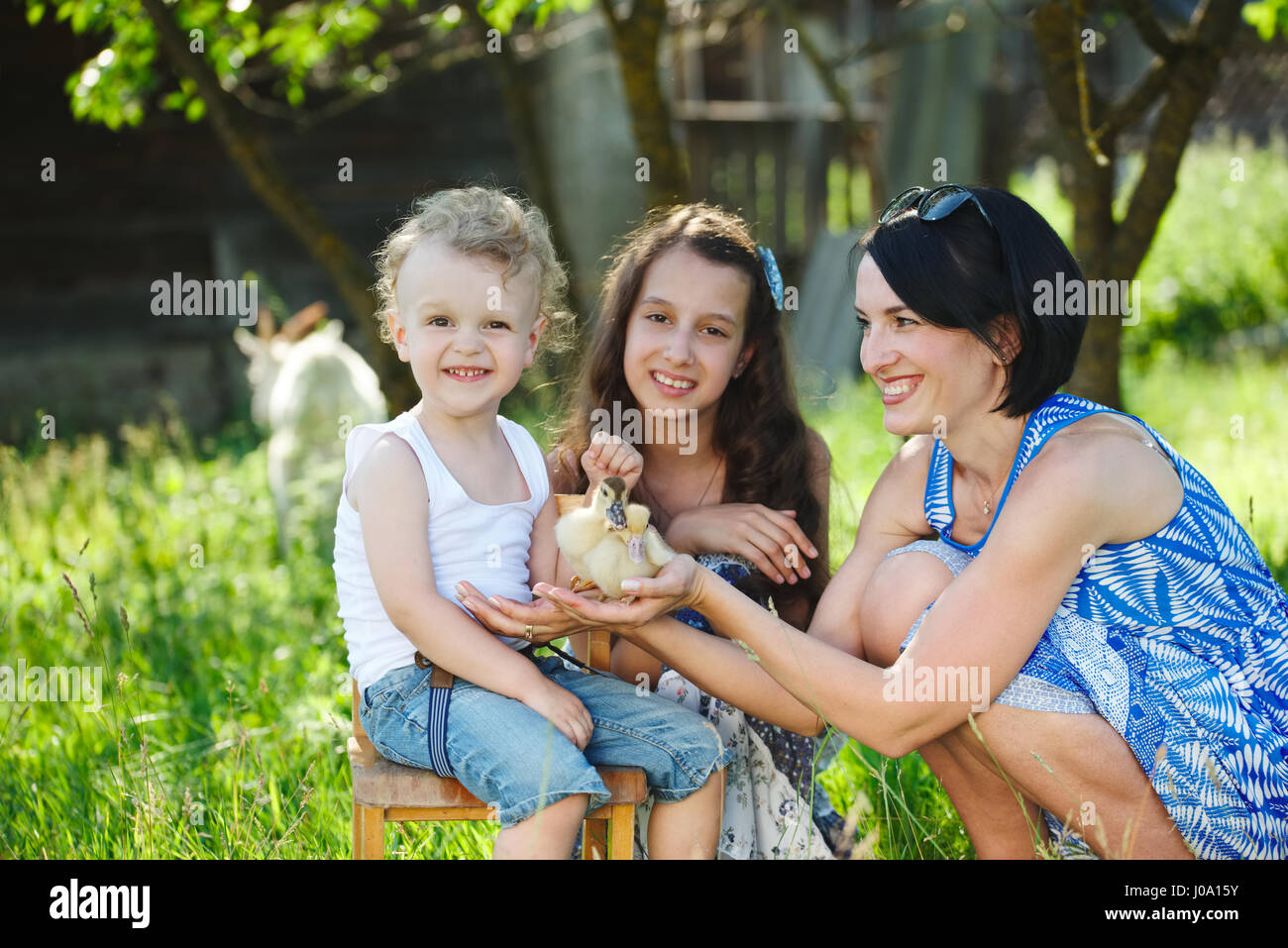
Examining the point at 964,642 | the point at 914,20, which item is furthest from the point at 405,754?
the point at 914,20

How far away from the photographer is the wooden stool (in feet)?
6.90

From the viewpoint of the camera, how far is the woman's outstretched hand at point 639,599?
6.98 ft

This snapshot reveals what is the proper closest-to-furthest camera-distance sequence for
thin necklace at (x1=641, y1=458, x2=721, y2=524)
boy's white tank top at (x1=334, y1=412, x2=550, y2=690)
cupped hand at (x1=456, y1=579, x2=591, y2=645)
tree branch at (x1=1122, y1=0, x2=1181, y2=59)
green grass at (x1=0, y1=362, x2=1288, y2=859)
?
cupped hand at (x1=456, y1=579, x2=591, y2=645) → boy's white tank top at (x1=334, y1=412, x2=550, y2=690) → green grass at (x1=0, y1=362, x2=1288, y2=859) → thin necklace at (x1=641, y1=458, x2=721, y2=524) → tree branch at (x1=1122, y1=0, x2=1181, y2=59)

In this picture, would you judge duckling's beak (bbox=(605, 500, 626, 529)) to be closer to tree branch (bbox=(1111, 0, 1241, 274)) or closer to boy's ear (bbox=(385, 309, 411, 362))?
boy's ear (bbox=(385, 309, 411, 362))

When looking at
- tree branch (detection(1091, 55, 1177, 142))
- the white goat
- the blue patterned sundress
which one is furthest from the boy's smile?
the white goat

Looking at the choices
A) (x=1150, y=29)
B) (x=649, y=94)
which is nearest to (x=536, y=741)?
(x=1150, y=29)

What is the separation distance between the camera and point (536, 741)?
2068 mm

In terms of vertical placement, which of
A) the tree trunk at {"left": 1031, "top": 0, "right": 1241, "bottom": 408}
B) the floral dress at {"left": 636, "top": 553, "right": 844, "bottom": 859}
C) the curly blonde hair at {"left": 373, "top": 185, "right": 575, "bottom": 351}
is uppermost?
the tree trunk at {"left": 1031, "top": 0, "right": 1241, "bottom": 408}

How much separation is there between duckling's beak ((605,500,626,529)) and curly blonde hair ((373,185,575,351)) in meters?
0.54

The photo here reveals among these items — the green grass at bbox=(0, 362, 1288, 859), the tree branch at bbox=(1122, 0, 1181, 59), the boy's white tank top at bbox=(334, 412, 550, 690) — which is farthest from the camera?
the tree branch at bbox=(1122, 0, 1181, 59)

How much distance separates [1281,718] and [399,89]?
6934 mm

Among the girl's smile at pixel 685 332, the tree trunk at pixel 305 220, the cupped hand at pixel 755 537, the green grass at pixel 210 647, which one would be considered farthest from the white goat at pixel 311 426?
the cupped hand at pixel 755 537

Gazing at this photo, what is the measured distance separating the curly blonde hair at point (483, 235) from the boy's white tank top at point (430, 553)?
341mm

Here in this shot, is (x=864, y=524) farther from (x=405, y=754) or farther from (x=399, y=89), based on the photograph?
(x=399, y=89)
